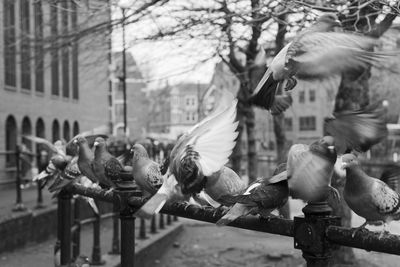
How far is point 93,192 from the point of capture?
3451 mm

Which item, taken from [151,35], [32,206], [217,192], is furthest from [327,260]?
[32,206]

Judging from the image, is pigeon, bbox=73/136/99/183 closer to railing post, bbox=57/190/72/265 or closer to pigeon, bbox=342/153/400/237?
railing post, bbox=57/190/72/265

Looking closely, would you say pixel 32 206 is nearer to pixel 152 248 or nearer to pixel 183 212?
pixel 152 248

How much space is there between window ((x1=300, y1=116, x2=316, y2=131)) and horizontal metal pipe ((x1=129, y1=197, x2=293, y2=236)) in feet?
178

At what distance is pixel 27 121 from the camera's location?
2134 cm

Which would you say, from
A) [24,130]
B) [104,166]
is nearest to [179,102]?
[24,130]

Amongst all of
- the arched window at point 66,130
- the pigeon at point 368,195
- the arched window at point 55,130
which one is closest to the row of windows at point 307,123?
the arched window at point 66,130

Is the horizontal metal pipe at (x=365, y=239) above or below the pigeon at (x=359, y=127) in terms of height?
below

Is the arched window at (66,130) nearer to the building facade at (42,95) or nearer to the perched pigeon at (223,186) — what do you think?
the building facade at (42,95)

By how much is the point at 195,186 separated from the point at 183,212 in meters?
0.48

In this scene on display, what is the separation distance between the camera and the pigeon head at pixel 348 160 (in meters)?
1.88

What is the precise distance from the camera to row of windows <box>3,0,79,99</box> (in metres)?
8.65

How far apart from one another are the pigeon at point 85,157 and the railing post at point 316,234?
6.03 feet

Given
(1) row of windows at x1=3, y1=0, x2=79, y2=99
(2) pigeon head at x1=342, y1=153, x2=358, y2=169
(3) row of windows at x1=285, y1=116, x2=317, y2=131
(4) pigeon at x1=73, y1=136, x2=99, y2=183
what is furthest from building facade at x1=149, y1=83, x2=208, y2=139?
(3) row of windows at x1=285, y1=116, x2=317, y2=131
